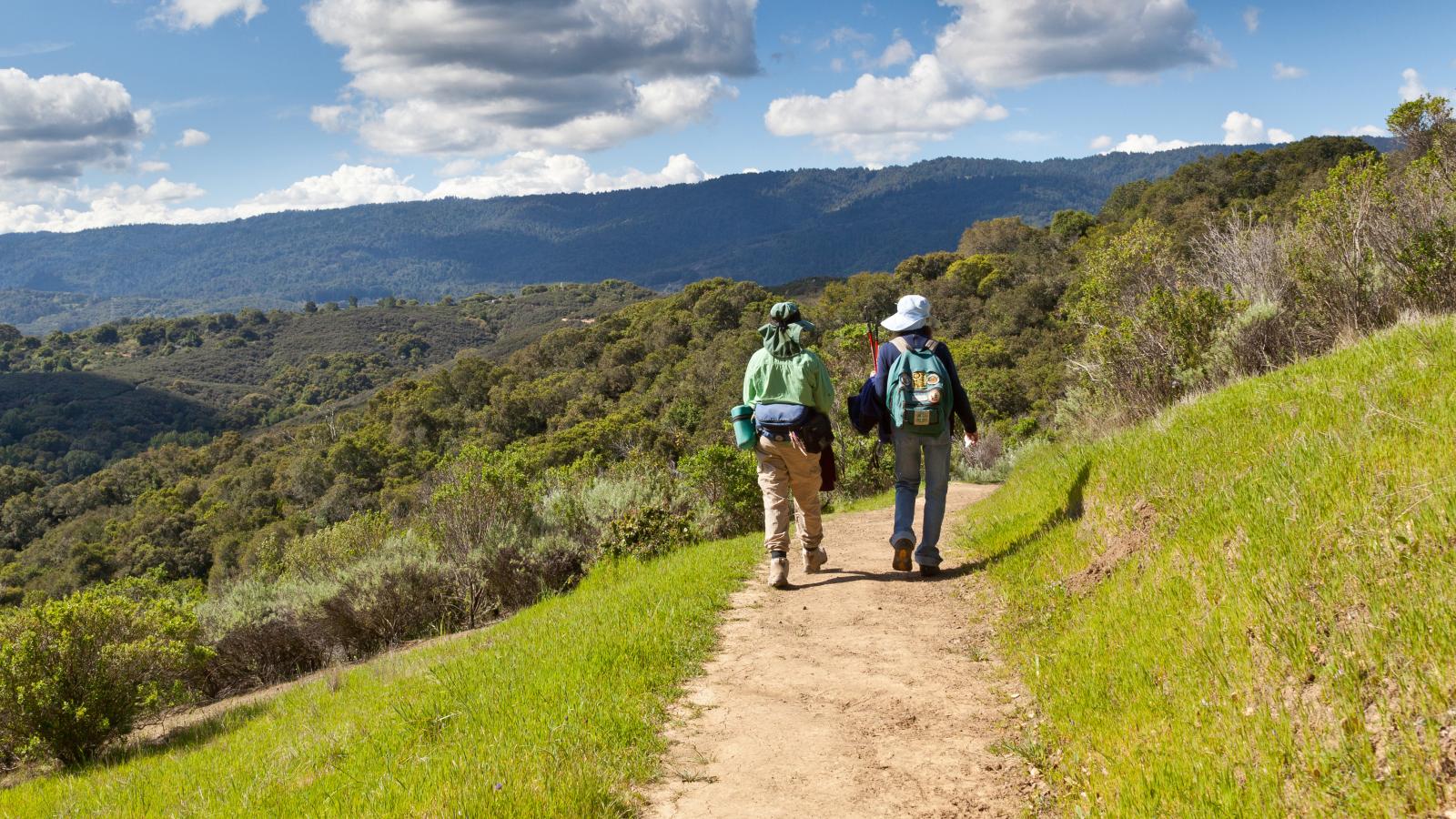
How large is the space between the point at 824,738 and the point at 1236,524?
2.08 m

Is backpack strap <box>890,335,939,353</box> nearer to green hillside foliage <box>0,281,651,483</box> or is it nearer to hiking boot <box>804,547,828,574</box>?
hiking boot <box>804,547,828,574</box>

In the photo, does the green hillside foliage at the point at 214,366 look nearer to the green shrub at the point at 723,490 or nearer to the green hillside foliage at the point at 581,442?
the green hillside foliage at the point at 581,442

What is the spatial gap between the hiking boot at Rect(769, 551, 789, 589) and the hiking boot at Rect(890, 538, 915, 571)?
0.84 meters

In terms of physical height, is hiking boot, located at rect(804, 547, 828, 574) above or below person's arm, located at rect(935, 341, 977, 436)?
below

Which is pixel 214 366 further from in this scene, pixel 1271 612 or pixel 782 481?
pixel 1271 612

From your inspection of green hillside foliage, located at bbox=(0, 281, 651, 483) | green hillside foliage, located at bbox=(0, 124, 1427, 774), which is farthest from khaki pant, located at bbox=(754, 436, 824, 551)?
green hillside foliage, located at bbox=(0, 281, 651, 483)

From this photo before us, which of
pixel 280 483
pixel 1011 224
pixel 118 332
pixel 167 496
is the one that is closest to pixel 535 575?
pixel 280 483

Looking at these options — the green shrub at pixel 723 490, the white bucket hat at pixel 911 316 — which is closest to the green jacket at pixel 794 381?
the white bucket hat at pixel 911 316

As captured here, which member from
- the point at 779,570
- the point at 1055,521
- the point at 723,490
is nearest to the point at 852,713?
the point at 779,570

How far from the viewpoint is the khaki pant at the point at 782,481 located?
6.70 m

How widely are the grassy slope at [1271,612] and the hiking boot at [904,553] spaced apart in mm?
1079

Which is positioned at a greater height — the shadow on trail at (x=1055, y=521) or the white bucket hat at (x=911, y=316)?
the white bucket hat at (x=911, y=316)

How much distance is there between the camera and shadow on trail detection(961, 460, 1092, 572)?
6.35 m

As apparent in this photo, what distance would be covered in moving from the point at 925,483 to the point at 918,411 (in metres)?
0.57
